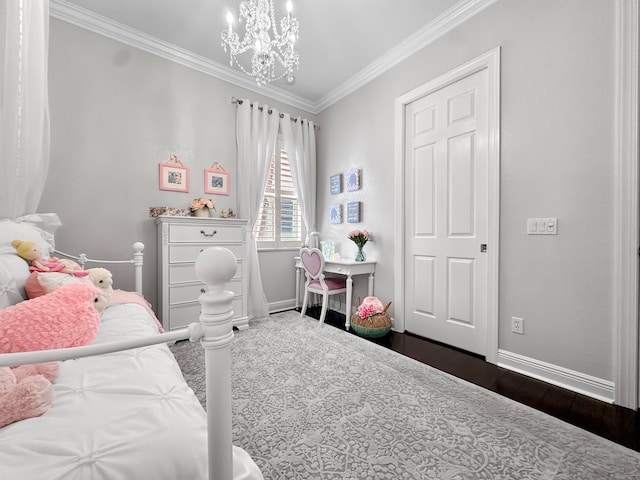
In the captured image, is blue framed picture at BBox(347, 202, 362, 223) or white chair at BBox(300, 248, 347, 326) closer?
white chair at BBox(300, 248, 347, 326)

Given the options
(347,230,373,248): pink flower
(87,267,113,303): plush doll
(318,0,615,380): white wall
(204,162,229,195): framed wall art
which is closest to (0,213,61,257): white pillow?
(87,267,113,303): plush doll

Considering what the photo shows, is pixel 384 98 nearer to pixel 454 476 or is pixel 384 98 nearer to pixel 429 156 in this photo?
pixel 429 156

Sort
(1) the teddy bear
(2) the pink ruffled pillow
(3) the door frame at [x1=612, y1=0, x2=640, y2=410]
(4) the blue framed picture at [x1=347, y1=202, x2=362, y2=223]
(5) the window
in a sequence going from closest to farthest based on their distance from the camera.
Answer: (2) the pink ruffled pillow → (1) the teddy bear → (3) the door frame at [x1=612, y1=0, x2=640, y2=410] → (4) the blue framed picture at [x1=347, y1=202, x2=362, y2=223] → (5) the window

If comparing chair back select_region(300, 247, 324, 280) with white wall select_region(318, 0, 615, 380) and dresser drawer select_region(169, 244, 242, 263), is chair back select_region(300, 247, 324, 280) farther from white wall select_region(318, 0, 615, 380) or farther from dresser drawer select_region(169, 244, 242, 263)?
white wall select_region(318, 0, 615, 380)

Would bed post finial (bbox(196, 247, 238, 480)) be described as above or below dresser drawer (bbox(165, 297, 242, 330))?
above

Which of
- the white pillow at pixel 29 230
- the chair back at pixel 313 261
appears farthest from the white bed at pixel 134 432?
the chair back at pixel 313 261

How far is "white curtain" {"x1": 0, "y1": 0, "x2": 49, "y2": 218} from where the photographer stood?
151cm

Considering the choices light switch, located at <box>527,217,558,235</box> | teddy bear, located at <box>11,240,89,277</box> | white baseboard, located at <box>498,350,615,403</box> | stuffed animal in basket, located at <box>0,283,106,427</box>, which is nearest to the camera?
stuffed animal in basket, located at <box>0,283,106,427</box>

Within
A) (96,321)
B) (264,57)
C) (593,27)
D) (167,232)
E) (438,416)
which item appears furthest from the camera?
(167,232)

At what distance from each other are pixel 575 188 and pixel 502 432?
1591mm

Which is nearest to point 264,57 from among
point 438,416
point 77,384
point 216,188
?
point 216,188

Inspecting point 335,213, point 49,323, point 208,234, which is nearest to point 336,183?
point 335,213

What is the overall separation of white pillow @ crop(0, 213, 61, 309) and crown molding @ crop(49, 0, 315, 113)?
6.07 feet

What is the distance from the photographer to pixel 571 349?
1.85 m
